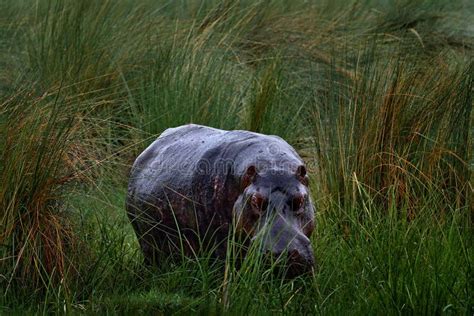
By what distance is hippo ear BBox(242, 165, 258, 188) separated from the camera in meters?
4.02

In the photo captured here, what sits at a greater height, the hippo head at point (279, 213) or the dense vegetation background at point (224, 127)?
the hippo head at point (279, 213)

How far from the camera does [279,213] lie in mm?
3965

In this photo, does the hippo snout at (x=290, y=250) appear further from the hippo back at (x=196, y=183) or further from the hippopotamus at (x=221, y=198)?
the hippo back at (x=196, y=183)

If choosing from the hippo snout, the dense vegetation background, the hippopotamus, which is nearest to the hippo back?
the hippopotamus

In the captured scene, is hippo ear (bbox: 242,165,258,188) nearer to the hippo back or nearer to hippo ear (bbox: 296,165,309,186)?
the hippo back

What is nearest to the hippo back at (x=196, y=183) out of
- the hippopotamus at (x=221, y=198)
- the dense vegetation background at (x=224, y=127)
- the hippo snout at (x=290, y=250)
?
the hippopotamus at (x=221, y=198)

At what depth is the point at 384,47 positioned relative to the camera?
860 cm

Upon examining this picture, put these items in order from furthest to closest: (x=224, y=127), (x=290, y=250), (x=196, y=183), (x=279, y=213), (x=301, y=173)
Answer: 1. (x=224, y=127)
2. (x=196, y=183)
3. (x=301, y=173)
4. (x=279, y=213)
5. (x=290, y=250)

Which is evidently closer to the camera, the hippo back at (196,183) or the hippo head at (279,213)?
the hippo head at (279,213)

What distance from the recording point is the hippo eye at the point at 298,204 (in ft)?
13.1

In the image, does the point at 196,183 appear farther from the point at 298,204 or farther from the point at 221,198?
the point at 298,204

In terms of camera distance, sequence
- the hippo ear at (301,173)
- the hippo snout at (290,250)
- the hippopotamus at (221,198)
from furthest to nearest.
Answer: the hippo ear at (301,173), the hippopotamus at (221,198), the hippo snout at (290,250)

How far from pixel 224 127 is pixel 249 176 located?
280cm

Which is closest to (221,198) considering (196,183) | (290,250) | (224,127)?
(196,183)
